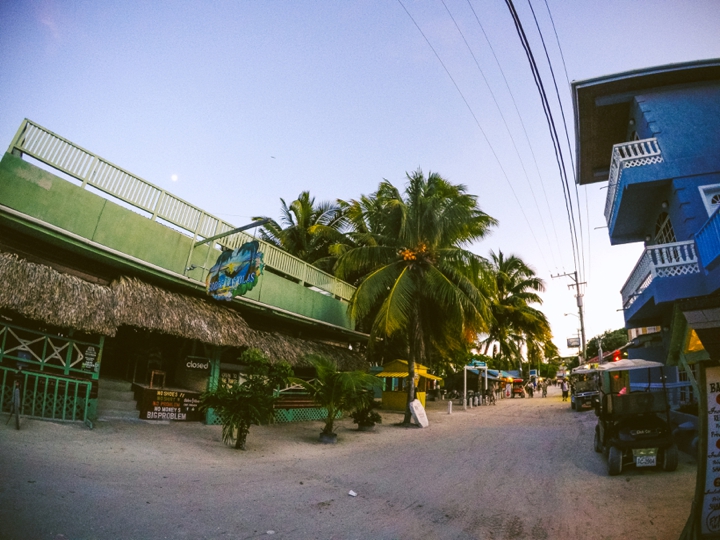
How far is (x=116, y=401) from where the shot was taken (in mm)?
9930

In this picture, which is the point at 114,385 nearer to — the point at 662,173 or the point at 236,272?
the point at 236,272

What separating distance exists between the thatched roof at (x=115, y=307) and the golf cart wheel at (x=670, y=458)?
9.79 meters

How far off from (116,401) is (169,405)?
1251 mm

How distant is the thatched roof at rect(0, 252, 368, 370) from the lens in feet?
24.7

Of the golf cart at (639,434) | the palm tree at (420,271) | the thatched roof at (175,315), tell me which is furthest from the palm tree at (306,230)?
the golf cart at (639,434)

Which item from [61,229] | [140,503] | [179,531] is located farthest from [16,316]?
[179,531]

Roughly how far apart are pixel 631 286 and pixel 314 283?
1098 centimetres

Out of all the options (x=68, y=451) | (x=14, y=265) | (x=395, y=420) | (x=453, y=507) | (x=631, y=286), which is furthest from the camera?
→ (x=395, y=420)

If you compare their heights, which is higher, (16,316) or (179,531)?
(16,316)

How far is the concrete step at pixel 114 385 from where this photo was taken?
10242 mm

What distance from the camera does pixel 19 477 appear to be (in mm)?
4594

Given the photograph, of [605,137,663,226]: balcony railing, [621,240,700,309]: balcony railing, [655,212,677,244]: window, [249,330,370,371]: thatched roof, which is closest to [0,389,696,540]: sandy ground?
[249,330,370,371]: thatched roof

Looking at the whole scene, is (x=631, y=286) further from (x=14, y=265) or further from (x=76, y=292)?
(x=14, y=265)

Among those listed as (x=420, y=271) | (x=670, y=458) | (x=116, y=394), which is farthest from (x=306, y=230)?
(x=670, y=458)
